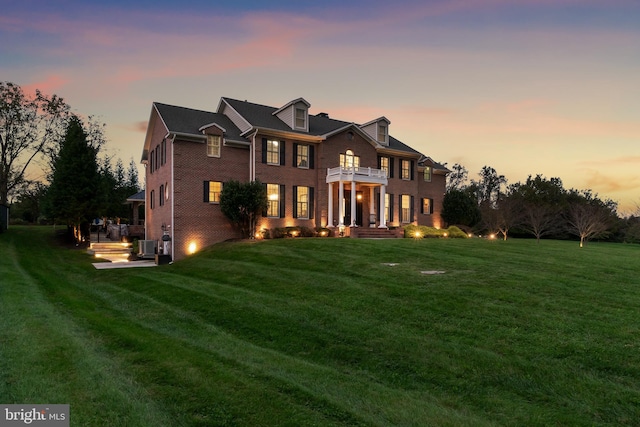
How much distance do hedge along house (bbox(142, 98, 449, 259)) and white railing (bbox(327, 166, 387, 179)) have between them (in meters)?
0.07

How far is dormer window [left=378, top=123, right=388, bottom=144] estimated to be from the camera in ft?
96.1

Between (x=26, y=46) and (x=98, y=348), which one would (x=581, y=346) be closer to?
(x=98, y=348)

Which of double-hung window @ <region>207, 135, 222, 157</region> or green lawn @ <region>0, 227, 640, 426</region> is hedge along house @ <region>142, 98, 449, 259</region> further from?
green lawn @ <region>0, 227, 640, 426</region>

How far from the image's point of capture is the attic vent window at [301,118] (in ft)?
83.4

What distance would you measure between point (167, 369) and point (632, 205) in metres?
45.7

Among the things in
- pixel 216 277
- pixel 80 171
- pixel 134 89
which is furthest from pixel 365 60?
pixel 80 171

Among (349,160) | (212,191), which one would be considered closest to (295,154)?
(349,160)

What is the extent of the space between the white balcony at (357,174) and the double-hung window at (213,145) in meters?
7.15

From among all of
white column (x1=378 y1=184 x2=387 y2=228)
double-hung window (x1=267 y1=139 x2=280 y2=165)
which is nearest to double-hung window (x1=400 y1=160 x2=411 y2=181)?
white column (x1=378 y1=184 x2=387 y2=228)

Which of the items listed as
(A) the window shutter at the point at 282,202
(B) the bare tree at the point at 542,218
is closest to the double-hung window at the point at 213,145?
(A) the window shutter at the point at 282,202

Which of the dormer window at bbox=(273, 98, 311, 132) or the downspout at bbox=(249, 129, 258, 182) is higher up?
the dormer window at bbox=(273, 98, 311, 132)

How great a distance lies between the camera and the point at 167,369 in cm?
564

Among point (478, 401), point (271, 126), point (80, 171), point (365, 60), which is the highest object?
point (365, 60)

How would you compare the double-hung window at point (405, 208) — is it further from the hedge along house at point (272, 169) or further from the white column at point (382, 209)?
the white column at point (382, 209)
